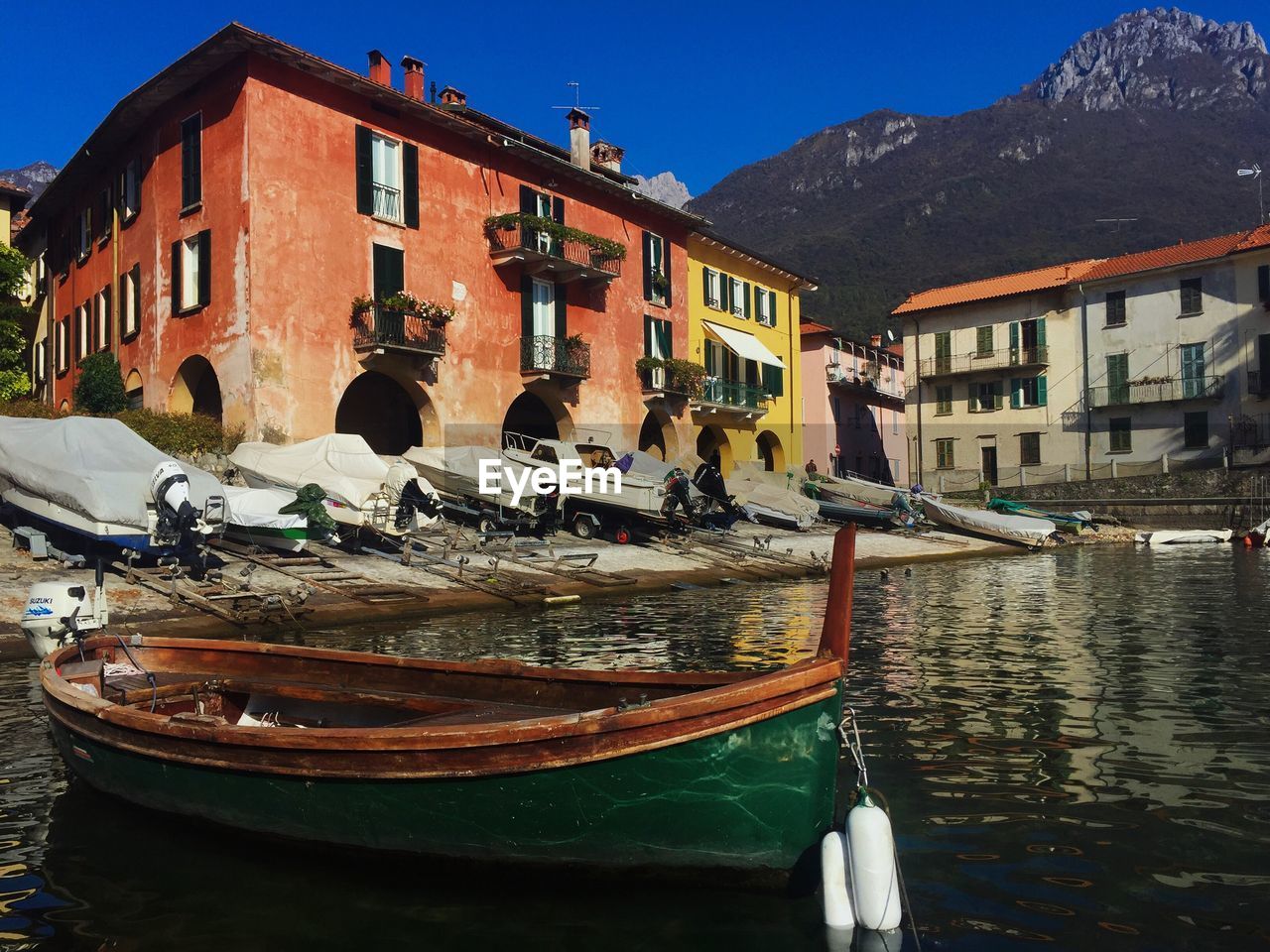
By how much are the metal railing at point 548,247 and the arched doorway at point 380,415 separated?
220 inches

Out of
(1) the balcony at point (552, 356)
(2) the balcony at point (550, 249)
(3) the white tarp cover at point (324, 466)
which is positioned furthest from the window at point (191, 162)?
(1) the balcony at point (552, 356)

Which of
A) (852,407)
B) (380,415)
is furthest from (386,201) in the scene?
(852,407)

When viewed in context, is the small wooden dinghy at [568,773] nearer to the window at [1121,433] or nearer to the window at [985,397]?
the window at [1121,433]

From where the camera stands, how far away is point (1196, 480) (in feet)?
145

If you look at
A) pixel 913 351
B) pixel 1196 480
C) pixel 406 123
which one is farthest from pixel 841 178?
pixel 406 123

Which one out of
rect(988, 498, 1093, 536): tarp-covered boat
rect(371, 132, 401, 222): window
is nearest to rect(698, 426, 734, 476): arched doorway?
rect(988, 498, 1093, 536): tarp-covered boat

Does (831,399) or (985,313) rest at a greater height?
(985,313)

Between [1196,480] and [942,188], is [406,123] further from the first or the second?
[942,188]

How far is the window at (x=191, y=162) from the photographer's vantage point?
86.3 ft

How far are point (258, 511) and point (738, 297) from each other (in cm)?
2795

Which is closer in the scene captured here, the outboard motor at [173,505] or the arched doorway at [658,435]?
the outboard motor at [173,505]

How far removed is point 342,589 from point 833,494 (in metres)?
25.4

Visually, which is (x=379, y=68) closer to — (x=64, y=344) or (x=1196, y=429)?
(x=64, y=344)

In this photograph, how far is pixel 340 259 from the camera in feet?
86.8
